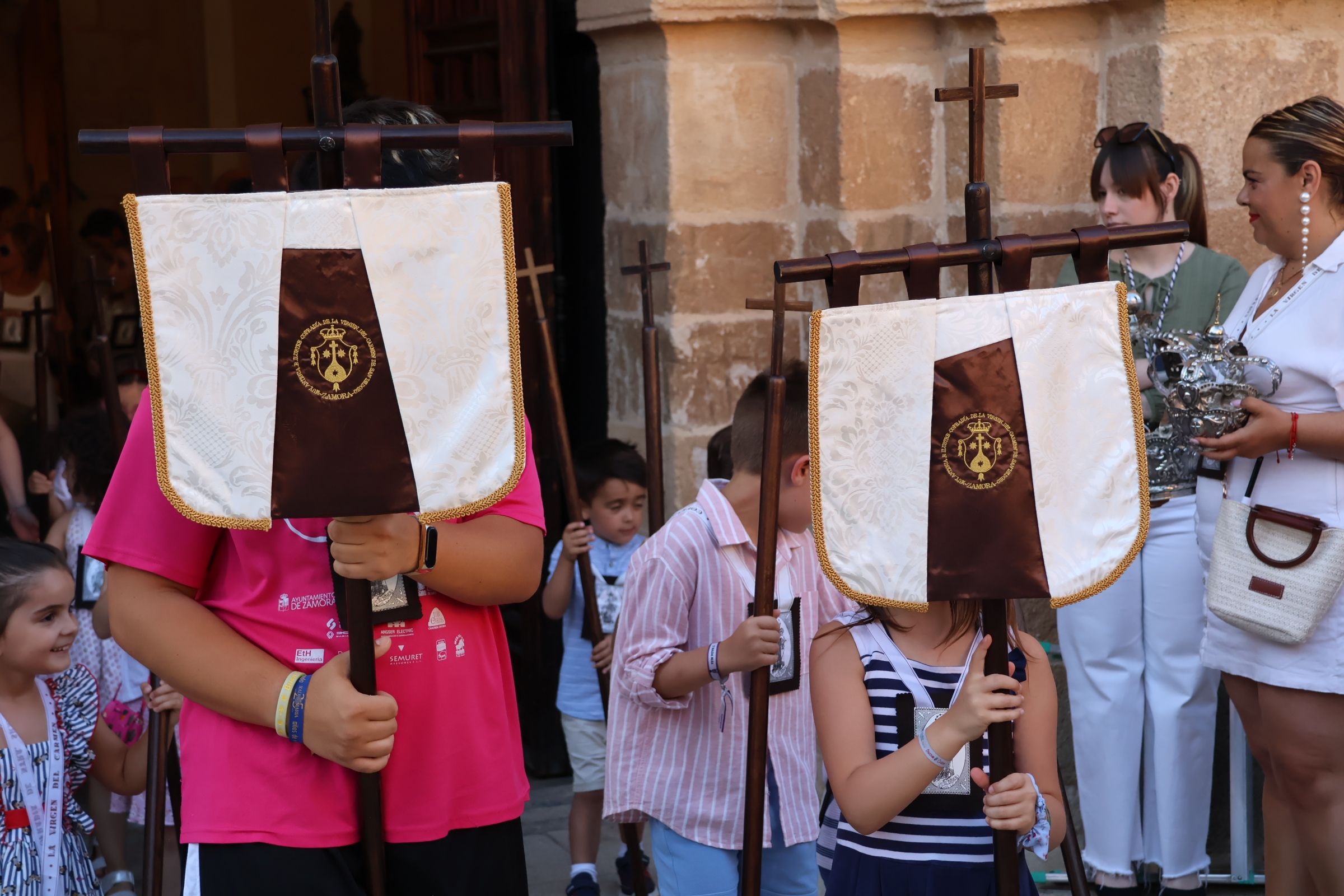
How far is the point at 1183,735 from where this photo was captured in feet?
12.3

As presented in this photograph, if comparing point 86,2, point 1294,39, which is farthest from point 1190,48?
point 86,2

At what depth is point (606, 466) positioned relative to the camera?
4.12 m

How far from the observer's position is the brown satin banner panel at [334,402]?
1.72 meters

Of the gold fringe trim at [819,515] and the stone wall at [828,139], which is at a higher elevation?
the stone wall at [828,139]

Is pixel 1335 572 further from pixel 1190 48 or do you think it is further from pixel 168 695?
pixel 168 695

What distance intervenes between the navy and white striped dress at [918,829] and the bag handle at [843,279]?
0.55 meters

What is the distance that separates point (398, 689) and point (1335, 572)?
191cm

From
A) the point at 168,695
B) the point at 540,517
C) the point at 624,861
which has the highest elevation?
the point at 540,517

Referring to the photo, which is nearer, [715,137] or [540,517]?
[540,517]

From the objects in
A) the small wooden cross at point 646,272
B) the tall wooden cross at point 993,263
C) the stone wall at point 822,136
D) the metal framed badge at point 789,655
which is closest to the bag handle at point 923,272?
the tall wooden cross at point 993,263

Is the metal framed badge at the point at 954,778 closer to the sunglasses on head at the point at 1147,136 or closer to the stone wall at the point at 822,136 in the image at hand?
the sunglasses on head at the point at 1147,136

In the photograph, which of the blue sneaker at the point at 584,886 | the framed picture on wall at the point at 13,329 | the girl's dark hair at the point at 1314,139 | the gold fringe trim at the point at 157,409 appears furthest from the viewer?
the framed picture on wall at the point at 13,329

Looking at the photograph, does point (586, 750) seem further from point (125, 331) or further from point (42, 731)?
point (125, 331)

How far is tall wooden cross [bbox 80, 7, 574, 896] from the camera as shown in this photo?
1.70 metres
